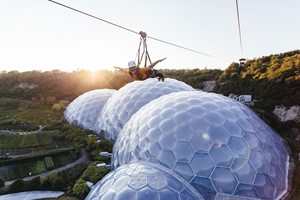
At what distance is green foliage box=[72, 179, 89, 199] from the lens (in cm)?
1319

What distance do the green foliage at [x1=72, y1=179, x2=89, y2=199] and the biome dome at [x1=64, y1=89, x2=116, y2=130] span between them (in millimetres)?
12087

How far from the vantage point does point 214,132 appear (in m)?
12.4

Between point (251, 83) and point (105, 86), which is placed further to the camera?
point (105, 86)

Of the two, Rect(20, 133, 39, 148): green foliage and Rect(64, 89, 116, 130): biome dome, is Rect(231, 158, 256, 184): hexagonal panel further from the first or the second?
Rect(64, 89, 116, 130): biome dome

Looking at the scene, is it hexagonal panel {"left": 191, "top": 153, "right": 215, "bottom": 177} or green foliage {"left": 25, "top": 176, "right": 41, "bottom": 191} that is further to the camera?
green foliage {"left": 25, "top": 176, "right": 41, "bottom": 191}

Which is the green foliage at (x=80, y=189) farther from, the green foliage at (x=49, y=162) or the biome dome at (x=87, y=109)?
the biome dome at (x=87, y=109)

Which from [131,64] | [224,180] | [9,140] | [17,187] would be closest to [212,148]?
[224,180]

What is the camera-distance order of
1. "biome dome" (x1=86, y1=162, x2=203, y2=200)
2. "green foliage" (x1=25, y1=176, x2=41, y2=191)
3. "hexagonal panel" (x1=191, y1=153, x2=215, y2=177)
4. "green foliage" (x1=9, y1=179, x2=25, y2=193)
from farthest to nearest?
"green foliage" (x1=25, y1=176, x2=41, y2=191) → "green foliage" (x1=9, y1=179, x2=25, y2=193) → "hexagonal panel" (x1=191, y1=153, x2=215, y2=177) → "biome dome" (x1=86, y1=162, x2=203, y2=200)

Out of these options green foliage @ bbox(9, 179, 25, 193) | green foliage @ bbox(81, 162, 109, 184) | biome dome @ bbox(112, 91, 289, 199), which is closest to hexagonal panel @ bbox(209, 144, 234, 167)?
biome dome @ bbox(112, 91, 289, 199)

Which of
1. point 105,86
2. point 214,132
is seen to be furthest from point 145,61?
point 105,86

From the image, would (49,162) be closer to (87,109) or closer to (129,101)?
(129,101)

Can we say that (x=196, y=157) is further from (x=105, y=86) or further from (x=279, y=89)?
(x=105, y=86)

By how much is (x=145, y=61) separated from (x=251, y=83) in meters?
15.8

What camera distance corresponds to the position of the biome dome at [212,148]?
1122cm
